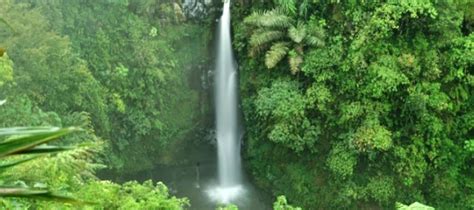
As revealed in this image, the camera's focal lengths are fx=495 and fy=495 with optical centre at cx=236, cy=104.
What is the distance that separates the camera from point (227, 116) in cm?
1300

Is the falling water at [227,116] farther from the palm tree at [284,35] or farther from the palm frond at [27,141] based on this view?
the palm frond at [27,141]

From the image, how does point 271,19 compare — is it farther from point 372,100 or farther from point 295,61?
point 372,100

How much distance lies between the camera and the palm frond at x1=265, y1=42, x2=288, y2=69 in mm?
10586

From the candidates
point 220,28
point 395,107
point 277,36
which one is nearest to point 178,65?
point 220,28

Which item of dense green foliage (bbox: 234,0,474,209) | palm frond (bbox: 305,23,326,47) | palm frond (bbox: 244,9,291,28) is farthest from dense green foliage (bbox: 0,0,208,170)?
palm frond (bbox: 305,23,326,47)

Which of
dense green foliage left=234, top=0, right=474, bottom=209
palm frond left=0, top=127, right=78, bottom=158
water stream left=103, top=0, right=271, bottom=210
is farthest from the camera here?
water stream left=103, top=0, right=271, bottom=210

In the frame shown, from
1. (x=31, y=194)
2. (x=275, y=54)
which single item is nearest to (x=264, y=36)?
(x=275, y=54)

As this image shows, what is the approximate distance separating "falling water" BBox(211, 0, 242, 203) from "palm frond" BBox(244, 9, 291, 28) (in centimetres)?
164

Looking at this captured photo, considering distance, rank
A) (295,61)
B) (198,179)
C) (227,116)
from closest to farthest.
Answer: (295,61)
(198,179)
(227,116)

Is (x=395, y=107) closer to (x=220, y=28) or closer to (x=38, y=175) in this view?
(x=220, y=28)

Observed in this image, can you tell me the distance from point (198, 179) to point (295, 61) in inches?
170

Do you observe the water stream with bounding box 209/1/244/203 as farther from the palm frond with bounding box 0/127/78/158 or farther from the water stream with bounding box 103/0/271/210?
the palm frond with bounding box 0/127/78/158

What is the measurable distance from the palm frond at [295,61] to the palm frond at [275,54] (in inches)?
7.6

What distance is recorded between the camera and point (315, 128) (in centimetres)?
1075
